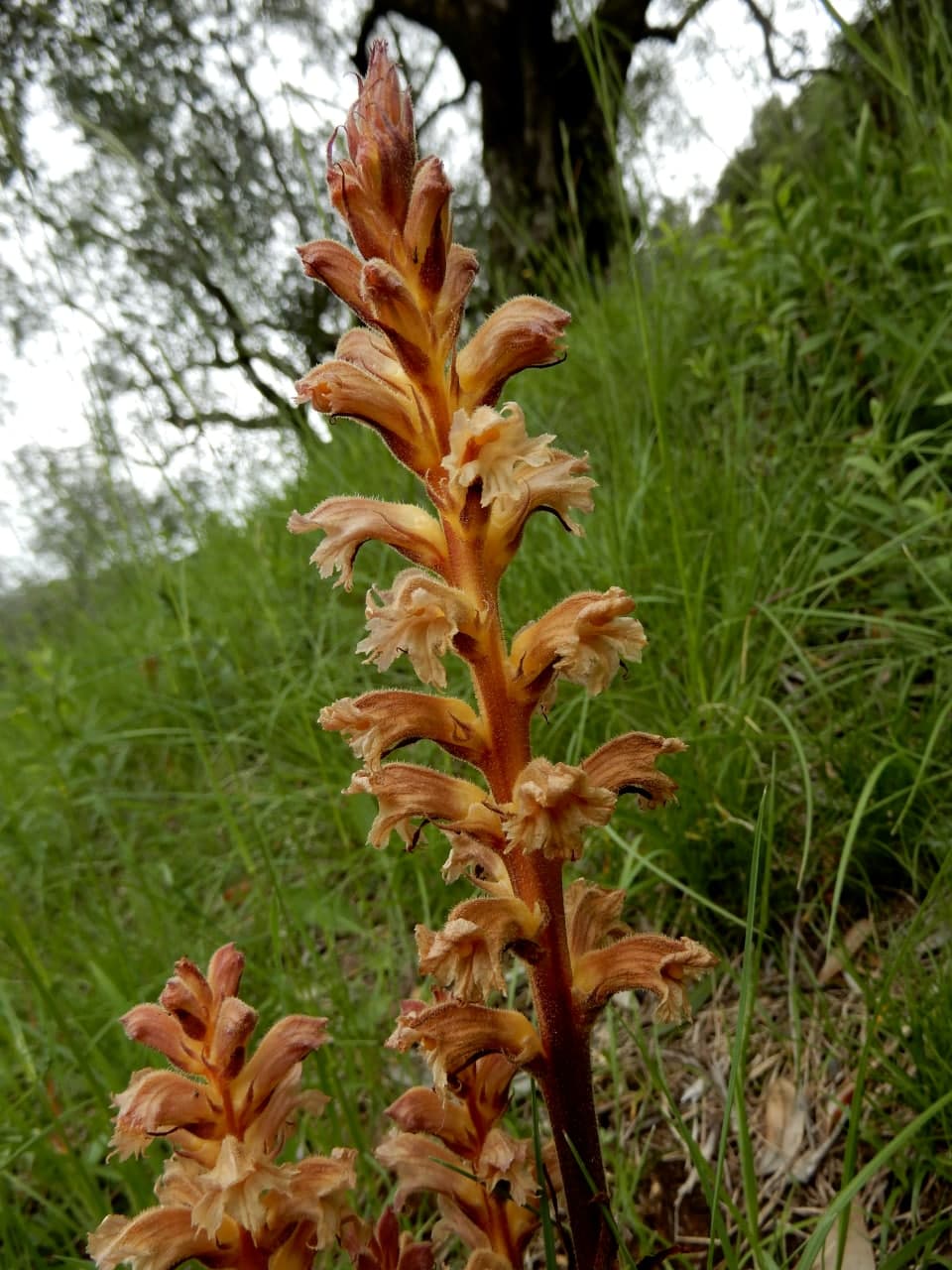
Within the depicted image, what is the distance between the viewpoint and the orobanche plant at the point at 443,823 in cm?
107

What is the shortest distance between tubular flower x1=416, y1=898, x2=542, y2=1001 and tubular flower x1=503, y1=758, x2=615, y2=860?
0.30 feet

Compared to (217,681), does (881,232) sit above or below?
above

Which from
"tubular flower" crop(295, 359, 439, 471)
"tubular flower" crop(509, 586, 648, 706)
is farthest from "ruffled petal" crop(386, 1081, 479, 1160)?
"tubular flower" crop(295, 359, 439, 471)

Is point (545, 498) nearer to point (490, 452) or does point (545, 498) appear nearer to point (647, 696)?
point (490, 452)

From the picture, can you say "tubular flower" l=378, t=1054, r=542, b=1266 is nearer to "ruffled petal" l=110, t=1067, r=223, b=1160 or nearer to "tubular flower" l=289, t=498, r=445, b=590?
"ruffled petal" l=110, t=1067, r=223, b=1160

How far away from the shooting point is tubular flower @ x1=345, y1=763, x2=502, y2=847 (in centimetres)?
114

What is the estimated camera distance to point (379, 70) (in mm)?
1136

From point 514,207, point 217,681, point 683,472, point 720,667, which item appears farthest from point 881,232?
point 514,207

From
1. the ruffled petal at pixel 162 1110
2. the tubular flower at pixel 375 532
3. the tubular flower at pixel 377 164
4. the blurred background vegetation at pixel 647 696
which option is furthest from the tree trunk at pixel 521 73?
the ruffled petal at pixel 162 1110

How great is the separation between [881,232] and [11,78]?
30.1 feet

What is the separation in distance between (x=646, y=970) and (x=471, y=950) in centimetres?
22

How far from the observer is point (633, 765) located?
3.83 feet

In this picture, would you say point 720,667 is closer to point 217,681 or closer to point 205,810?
point 205,810

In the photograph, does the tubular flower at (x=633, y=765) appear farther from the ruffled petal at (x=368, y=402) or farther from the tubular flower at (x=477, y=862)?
the ruffled petal at (x=368, y=402)
